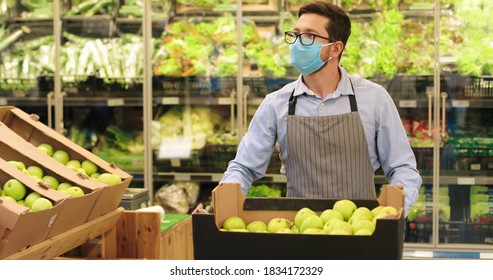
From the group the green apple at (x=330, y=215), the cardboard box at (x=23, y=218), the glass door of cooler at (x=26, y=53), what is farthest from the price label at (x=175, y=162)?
the green apple at (x=330, y=215)

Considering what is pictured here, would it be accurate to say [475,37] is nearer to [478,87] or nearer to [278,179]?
[478,87]

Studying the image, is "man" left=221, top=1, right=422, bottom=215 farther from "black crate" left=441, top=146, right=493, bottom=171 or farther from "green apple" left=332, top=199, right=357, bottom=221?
"black crate" left=441, top=146, right=493, bottom=171

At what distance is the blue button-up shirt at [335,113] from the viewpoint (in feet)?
8.54

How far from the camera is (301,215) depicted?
1913 mm

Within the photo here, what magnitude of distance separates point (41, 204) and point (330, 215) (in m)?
0.92

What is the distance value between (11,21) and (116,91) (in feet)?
3.21

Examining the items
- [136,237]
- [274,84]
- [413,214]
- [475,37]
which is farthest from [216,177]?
[136,237]

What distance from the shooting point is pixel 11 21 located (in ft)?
17.7

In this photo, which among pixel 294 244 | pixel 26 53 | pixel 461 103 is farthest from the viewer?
pixel 26 53

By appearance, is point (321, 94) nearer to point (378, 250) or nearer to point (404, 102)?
point (378, 250)

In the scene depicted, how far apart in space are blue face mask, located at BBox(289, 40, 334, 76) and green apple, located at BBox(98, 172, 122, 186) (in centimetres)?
79

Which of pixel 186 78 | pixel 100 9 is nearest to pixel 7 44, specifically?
pixel 100 9

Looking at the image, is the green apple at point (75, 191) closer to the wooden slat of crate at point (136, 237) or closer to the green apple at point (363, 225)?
the wooden slat of crate at point (136, 237)

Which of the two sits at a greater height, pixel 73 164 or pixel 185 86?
pixel 185 86
